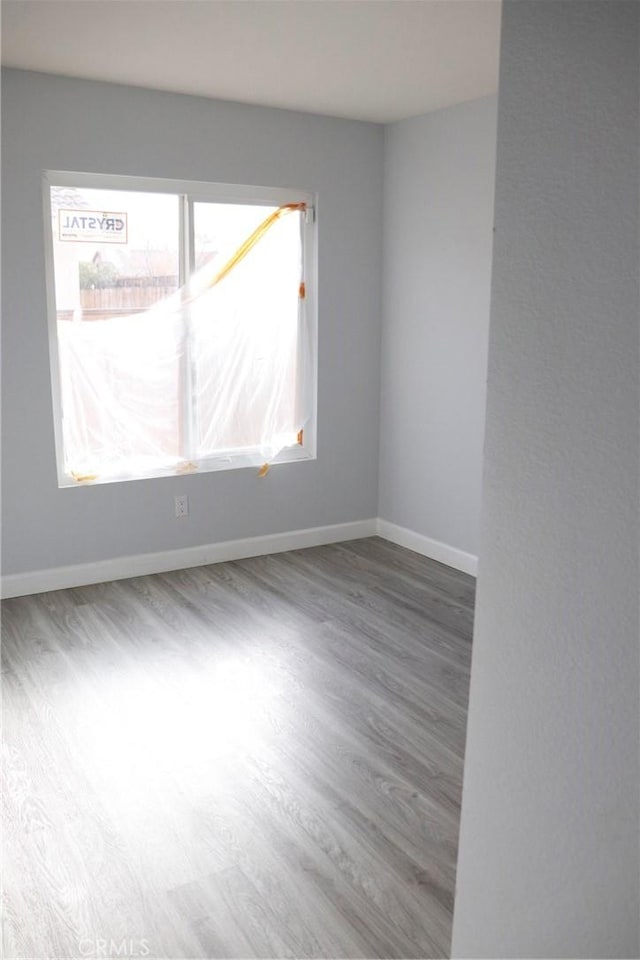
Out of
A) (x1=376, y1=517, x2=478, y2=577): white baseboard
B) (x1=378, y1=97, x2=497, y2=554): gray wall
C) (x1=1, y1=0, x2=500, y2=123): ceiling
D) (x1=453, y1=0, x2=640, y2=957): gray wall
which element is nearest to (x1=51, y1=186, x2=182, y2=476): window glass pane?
(x1=1, y1=0, x2=500, y2=123): ceiling

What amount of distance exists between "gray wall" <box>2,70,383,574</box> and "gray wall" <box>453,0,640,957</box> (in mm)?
3438

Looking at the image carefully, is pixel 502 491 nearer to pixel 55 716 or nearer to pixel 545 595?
pixel 545 595

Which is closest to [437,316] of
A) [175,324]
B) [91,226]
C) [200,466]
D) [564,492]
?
[175,324]

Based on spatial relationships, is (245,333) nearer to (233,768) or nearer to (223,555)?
(223,555)

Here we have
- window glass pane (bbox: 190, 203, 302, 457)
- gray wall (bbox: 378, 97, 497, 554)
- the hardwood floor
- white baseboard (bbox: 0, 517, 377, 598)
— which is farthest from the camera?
window glass pane (bbox: 190, 203, 302, 457)

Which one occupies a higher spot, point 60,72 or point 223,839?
point 60,72

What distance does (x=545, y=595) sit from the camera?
39.7 inches

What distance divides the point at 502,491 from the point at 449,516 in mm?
3775

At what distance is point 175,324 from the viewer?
Answer: 4453 mm

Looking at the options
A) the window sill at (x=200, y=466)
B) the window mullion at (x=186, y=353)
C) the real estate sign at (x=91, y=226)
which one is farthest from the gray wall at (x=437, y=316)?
the real estate sign at (x=91, y=226)

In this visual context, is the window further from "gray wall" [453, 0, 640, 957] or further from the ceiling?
"gray wall" [453, 0, 640, 957]

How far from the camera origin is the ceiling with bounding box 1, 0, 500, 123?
286 cm

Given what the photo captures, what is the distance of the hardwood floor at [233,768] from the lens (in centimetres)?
212

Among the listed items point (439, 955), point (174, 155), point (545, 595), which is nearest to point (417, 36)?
point (174, 155)
